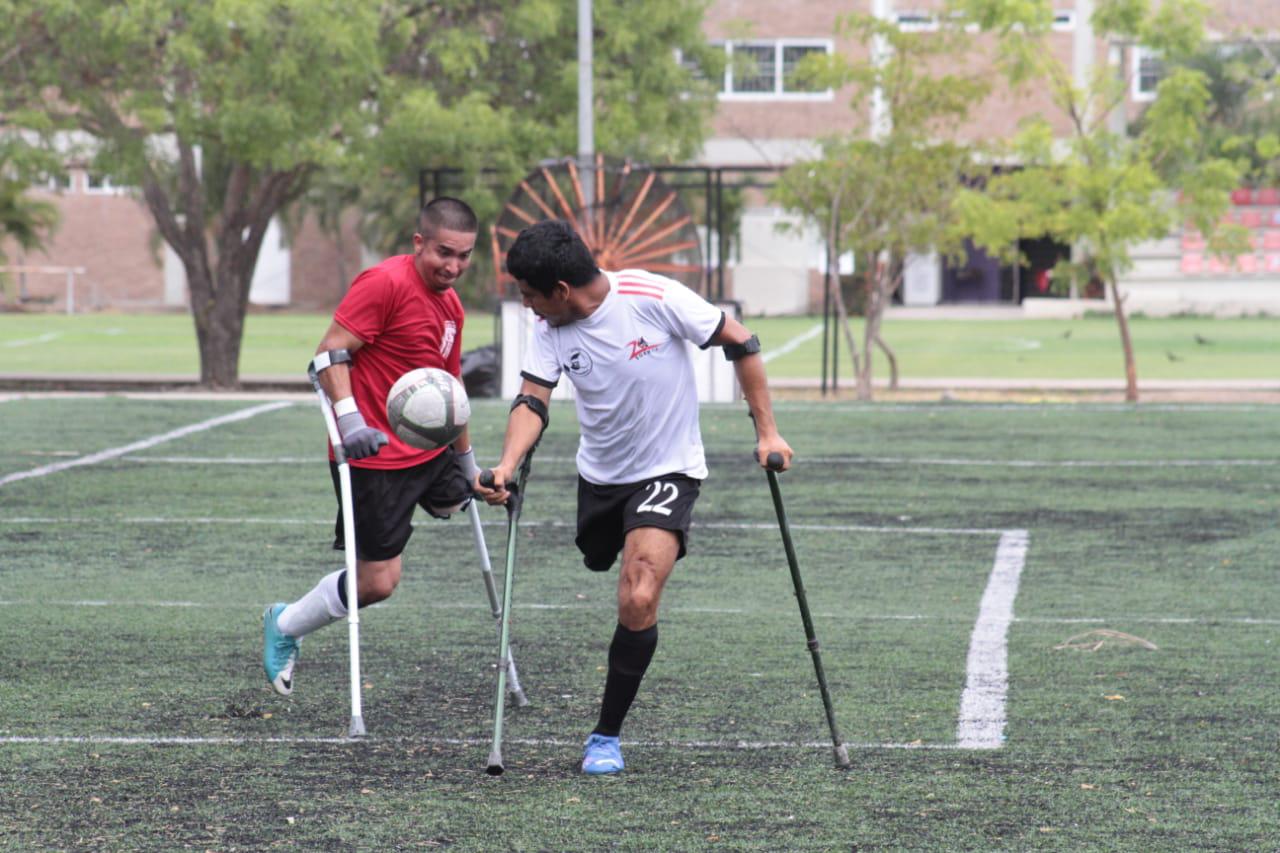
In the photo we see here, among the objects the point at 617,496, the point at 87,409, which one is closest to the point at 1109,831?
the point at 617,496

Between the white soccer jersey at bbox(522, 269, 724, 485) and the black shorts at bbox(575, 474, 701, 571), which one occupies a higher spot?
the white soccer jersey at bbox(522, 269, 724, 485)

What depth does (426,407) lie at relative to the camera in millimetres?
6383

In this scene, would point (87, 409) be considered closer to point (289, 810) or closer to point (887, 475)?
point (887, 475)

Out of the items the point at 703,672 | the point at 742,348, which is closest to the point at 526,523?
the point at 703,672

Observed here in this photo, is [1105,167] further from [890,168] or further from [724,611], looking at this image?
[724,611]

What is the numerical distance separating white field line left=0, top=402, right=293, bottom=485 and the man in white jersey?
9275mm

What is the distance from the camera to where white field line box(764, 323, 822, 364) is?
36797 millimetres

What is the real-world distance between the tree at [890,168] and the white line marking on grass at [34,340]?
21.1 metres

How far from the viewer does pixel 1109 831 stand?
17.5 feet

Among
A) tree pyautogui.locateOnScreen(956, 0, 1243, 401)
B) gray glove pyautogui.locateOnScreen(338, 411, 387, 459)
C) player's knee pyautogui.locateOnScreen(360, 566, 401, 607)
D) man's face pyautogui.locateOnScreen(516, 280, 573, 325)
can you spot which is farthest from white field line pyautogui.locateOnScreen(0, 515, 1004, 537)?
tree pyautogui.locateOnScreen(956, 0, 1243, 401)

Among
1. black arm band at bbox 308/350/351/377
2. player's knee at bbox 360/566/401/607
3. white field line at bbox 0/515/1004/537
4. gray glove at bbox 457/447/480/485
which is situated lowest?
white field line at bbox 0/515/1004/537

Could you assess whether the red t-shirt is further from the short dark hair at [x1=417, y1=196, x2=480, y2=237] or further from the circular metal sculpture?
the circular metal sculpture

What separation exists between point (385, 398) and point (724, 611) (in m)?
3.16

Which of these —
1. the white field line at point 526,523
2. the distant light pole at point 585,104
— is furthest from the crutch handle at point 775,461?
the distant light pole at point 585,104
